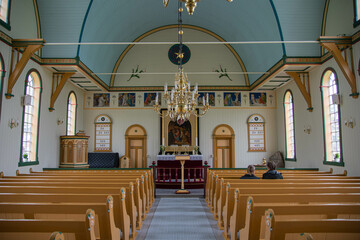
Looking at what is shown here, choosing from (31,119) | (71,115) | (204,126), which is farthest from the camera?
(204,126)

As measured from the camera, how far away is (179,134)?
16.0 meters

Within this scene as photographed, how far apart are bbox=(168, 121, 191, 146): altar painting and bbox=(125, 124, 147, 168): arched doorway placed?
1549mm

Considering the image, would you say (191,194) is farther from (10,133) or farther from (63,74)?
(63,74)

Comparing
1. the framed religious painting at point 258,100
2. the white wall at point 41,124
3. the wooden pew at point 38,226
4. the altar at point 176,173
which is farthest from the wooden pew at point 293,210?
the framed religious painting at point 258,100

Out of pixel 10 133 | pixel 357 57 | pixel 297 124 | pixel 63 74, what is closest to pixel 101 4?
pixel 63 74

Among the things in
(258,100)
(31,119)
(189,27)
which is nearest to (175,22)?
(189,27)

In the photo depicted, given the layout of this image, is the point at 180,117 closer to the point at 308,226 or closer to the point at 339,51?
the point at 339,51

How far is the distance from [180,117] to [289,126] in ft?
25.9

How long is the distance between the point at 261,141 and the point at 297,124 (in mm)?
3255

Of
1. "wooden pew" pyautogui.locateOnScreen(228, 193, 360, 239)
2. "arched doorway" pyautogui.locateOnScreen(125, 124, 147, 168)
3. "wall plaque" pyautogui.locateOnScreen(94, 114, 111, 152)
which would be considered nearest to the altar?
"arched doorway" pyautogui.locateOnScreen(125, 124, 147, 168)

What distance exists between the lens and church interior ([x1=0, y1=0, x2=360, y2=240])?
3932 mm

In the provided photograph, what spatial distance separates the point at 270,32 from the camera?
11.3m

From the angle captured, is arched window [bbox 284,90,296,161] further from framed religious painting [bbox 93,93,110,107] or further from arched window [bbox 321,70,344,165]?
framed religious painting [bbox 93,93,110,107]

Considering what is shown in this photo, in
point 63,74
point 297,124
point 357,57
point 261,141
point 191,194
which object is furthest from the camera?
point 261,141
